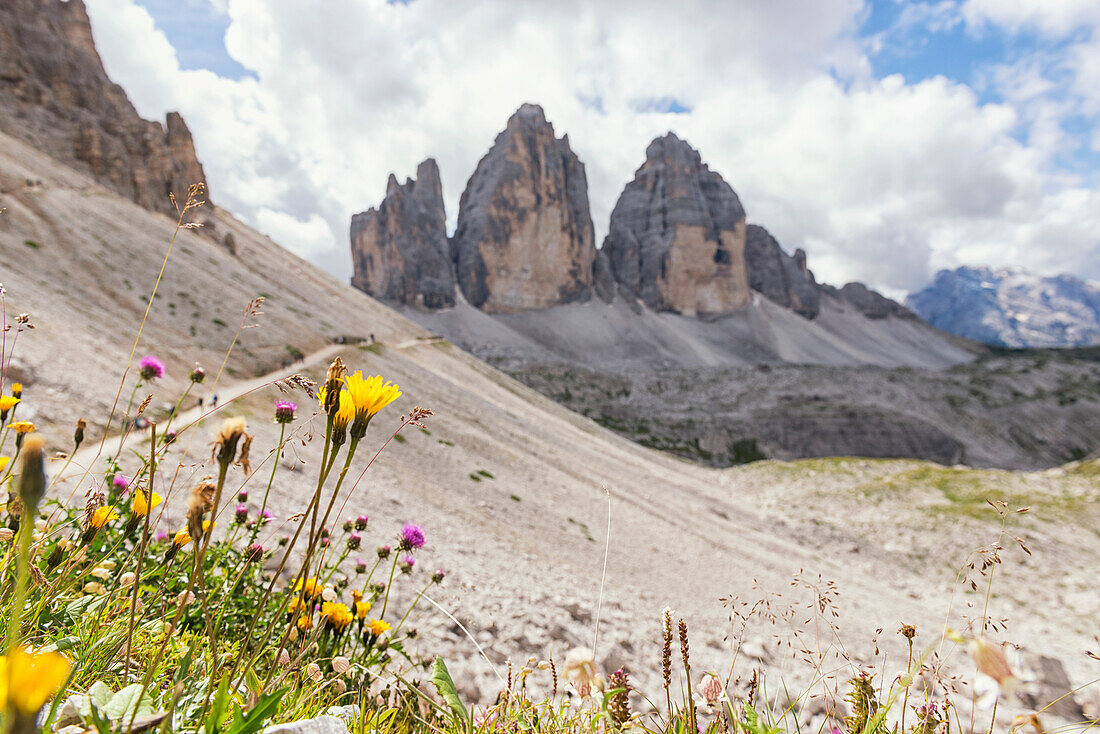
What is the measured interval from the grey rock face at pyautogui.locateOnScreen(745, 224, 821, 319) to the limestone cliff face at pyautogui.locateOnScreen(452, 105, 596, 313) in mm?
64597

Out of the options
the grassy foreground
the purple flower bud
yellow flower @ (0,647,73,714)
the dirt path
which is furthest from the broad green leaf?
the dirt path

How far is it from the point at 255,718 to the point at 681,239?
15129 centimetres

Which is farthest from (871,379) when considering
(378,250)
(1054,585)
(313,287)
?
(378,250)

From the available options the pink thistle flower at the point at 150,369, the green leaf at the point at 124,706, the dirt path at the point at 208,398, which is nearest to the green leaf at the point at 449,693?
the green leaf at the point at 124,706

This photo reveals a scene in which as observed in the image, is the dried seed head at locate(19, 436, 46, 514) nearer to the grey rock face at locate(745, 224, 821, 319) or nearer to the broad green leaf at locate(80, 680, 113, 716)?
the broad green leaf at locate(80, 680, 113, 716)

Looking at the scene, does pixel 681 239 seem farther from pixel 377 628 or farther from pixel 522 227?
pixel 377 628

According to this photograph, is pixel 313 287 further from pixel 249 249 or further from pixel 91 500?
pixel 91 500

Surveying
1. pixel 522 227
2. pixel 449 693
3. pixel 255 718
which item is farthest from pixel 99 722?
pixel 522 227

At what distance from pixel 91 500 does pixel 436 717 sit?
217cm

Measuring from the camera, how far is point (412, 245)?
5123 inches

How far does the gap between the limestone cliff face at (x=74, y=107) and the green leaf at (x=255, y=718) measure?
181 ft

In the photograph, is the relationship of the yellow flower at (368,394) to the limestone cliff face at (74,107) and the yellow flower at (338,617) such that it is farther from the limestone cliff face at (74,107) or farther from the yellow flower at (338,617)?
the limestone cliff face at (74,107)

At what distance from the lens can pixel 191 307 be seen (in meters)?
24.8

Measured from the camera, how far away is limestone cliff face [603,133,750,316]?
5674 inches
